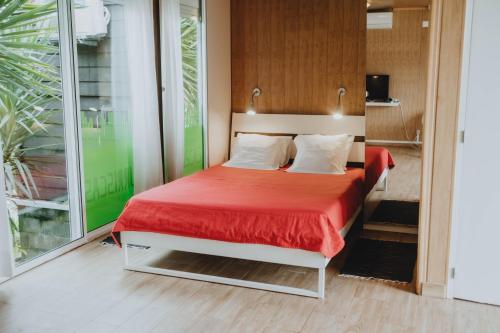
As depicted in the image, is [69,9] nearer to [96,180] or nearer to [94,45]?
[94,45]

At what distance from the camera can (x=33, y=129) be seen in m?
4.00

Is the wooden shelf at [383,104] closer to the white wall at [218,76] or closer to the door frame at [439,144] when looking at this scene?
the door frame at [439,144]

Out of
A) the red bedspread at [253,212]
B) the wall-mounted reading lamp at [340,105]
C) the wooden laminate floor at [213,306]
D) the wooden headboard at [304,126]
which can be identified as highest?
the wall-mounted reading lamp at [340,105]

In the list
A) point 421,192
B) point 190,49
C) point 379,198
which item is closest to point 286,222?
point 421,192

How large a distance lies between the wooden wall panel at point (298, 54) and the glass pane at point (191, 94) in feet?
1.48

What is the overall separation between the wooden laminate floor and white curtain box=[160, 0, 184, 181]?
5.39ft

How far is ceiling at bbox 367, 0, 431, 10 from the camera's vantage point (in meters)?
4.10

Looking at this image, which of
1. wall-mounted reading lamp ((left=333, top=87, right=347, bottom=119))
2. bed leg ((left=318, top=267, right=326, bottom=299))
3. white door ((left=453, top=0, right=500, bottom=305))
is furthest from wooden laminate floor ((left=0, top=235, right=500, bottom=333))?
wall-mounted reading lamp ((left=333, top=87, right=347, bottom=119))

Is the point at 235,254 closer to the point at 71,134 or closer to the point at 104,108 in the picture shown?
the point at 71,134

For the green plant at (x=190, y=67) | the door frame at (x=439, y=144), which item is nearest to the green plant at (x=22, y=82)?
the green plant at (x=190, y=67)

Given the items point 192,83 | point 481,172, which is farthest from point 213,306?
point 192,83

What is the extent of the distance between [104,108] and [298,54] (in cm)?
211

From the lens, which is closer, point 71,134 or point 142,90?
point 71,134

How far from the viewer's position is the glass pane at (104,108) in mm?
4484
